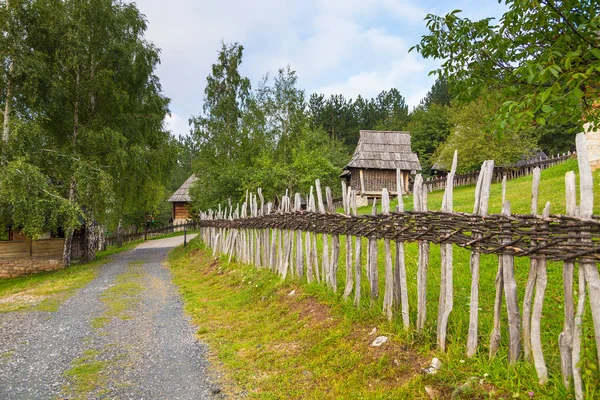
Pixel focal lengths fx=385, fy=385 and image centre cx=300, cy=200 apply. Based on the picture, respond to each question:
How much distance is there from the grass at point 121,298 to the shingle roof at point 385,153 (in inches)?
816

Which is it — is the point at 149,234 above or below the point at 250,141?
below

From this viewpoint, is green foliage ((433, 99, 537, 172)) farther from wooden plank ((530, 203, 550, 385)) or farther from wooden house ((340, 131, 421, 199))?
wooden plank ((530, 203, 550, 385))

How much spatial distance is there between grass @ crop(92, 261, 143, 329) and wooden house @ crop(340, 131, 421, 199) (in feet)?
66.5

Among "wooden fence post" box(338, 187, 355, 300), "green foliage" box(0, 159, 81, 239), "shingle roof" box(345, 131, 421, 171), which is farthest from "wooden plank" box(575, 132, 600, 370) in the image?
"shingle roof" box(345, 131, 421, 171)

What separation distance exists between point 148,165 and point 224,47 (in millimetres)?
10254

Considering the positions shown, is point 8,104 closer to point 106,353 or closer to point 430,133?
point 106,353

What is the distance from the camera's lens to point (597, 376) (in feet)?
8.44

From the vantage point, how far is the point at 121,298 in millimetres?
9125

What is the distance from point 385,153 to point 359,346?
27.7m

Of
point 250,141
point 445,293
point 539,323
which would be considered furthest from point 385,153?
point 539,323

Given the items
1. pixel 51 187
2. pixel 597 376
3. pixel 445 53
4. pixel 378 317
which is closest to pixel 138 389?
pixel 378 317

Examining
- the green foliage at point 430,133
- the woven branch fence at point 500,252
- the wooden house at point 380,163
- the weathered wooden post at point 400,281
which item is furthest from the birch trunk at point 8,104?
the green foliage at point 430,133

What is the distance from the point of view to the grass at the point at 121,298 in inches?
290

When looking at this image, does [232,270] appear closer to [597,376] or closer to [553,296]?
[553,296]
